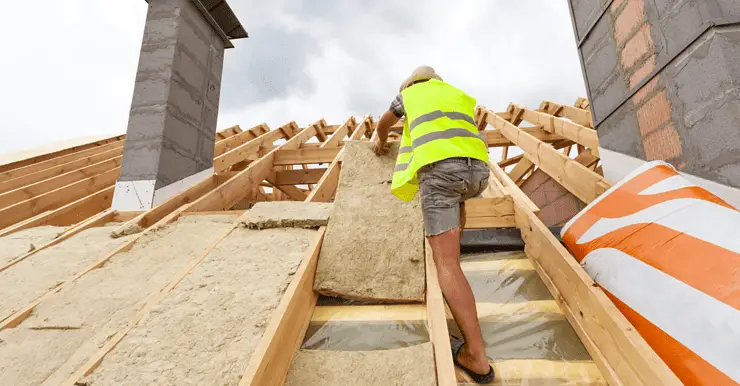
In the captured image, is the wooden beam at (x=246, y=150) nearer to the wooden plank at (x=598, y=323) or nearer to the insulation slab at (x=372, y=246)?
the insulation slab at (x=372, y=246)

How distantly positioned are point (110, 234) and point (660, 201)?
3.39 metres

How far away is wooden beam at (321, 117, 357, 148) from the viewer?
16.9 ft

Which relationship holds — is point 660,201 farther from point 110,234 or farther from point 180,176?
point 180,176

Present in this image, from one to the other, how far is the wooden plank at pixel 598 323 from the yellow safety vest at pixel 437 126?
0.70 meters

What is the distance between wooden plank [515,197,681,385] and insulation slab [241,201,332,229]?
1367mm

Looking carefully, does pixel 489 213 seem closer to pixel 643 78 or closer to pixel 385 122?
pixel 385 122

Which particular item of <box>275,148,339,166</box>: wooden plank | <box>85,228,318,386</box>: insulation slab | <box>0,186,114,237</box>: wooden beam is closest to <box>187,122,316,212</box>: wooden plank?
<box>275,148,339,166</box>: wooden plank

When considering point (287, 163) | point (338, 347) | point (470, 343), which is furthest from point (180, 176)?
point (470, 343)

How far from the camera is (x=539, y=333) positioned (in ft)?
5.38

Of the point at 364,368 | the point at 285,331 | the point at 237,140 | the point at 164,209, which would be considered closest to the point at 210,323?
the point at 285,331

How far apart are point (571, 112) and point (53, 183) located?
723cm

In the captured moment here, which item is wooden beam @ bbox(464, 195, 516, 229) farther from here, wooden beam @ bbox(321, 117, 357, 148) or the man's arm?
wooden beam @ bbox(321, 117, 357, 148)

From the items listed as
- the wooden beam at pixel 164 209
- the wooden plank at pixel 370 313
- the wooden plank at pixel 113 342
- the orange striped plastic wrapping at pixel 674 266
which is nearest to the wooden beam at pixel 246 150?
the wooden beam at pixel 164 209

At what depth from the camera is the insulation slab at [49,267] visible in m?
1.73
